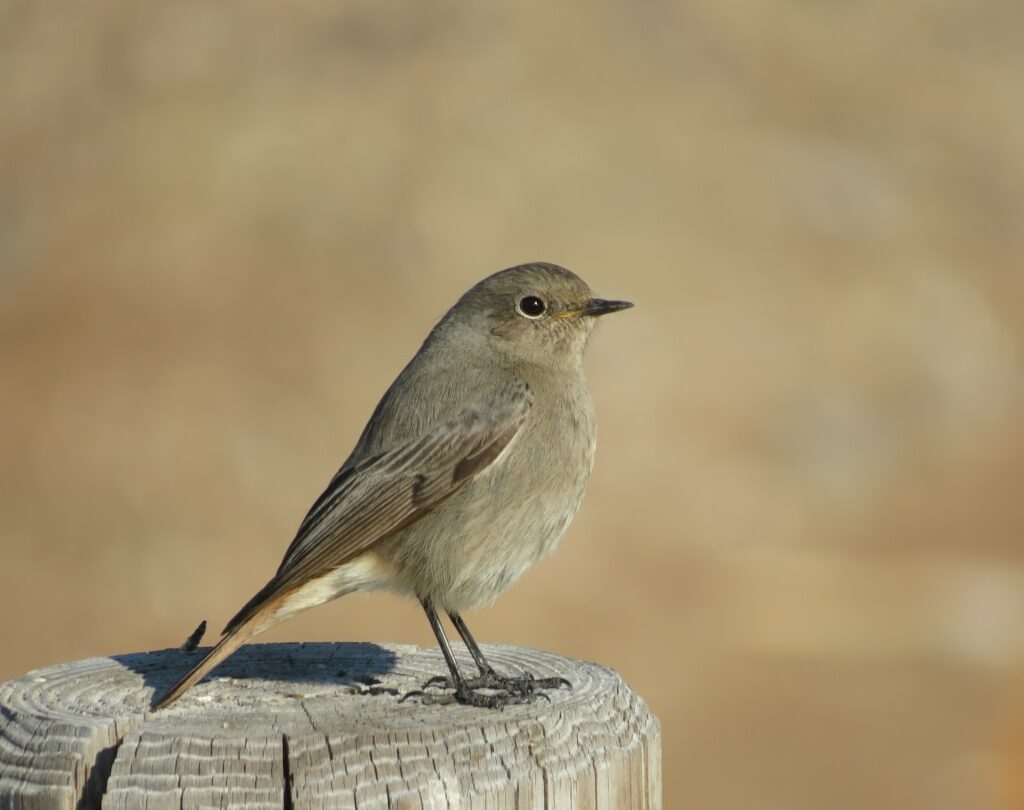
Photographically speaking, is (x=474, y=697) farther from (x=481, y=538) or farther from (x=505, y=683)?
(x=481, y=538)

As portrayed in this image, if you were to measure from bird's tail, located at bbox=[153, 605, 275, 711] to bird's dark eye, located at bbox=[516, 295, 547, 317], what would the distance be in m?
1.68

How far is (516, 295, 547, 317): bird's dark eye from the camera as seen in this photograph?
19.1ft

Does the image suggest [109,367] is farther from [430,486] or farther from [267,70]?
[430,486]

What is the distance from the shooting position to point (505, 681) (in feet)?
14.3

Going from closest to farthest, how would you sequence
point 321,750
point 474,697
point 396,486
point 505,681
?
point 321,750 → point 474,697 → point 505,681 → point 396,486

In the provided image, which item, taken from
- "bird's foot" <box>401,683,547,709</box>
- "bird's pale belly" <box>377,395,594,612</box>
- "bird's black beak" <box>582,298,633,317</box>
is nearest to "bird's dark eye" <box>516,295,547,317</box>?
"bird's black beak" <box>582,298,633,317</box>

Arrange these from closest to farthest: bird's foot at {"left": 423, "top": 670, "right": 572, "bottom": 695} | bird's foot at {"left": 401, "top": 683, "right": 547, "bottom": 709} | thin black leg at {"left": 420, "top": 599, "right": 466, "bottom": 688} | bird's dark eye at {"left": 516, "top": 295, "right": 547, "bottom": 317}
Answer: bird's foot at {"left": 401, "top": 683, "right": 547, "bottom": 709} → bird's foot at {"left": 423, "top": 670, "right": 572, "bottom": 695} → thin black leg at {"left": 420, "top": 599, "right": 466, "bottom": 688} → bird's dark eye at {"left": 516, "top": 295, "right": 547, "bottom": 317}

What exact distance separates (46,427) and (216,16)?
4.00 m

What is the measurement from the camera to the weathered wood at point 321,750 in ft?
11.1

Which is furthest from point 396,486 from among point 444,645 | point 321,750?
point 321,750

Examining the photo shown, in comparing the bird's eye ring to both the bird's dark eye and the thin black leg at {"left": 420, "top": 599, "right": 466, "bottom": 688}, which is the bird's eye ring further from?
the thin black leg at {"left": 420, "top": 599, "right": 466, "bottom": 688}

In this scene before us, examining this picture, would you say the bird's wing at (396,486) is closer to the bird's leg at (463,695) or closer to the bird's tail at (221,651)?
the bird's tail at (221,651)

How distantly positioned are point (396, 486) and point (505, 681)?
0.94 m

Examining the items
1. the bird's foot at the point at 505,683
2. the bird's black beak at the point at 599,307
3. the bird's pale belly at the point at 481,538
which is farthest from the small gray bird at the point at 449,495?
the bird's black beak at the point at 599,307
